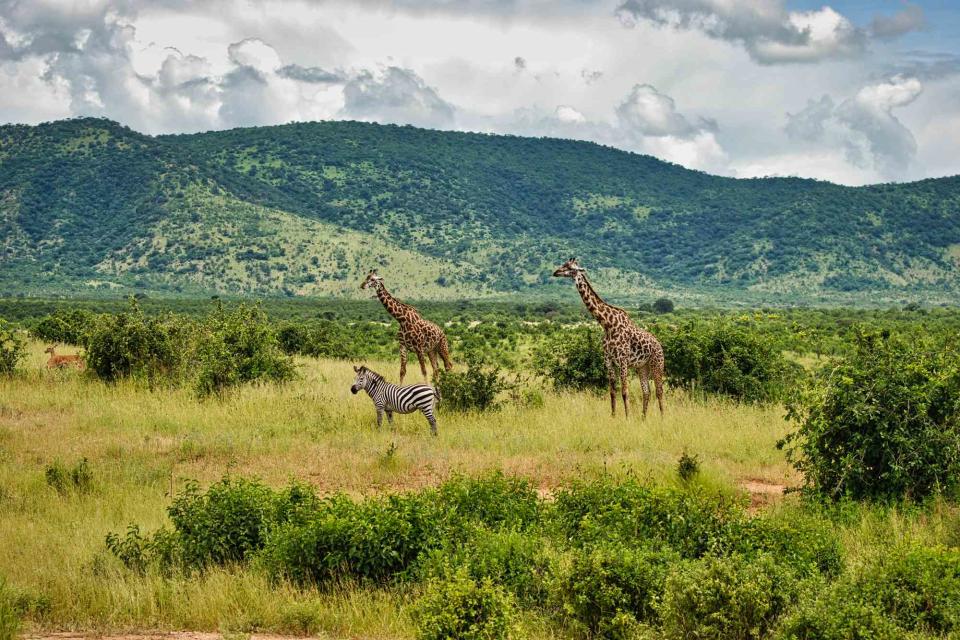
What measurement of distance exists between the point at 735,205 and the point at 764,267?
34.9m

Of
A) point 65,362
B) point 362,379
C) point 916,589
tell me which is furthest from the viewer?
point 65,362

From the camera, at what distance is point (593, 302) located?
1834 centimetres

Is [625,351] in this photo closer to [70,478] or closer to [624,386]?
[624,386]

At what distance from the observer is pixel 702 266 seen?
15025cm

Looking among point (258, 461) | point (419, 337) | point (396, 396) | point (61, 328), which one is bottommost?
point (258, 461)

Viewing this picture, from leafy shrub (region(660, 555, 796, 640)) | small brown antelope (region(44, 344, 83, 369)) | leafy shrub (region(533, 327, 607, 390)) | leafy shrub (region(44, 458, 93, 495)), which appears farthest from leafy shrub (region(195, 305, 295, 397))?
leafy shrub (region(660, 555, 796, 640))

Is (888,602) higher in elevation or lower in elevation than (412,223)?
lower

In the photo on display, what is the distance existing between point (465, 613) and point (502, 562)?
153 centimetres

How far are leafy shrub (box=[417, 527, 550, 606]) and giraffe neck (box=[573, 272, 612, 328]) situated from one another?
900 cm

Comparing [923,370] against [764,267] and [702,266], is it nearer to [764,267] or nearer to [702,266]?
[764,267]

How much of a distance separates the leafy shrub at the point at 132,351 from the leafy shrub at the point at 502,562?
13.0 metres

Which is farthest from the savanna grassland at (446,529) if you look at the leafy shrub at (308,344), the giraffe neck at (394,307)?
the leafy shrub at (308,344)

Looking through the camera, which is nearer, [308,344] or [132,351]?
[132,351]

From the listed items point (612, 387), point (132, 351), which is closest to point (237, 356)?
point (132, 351)
